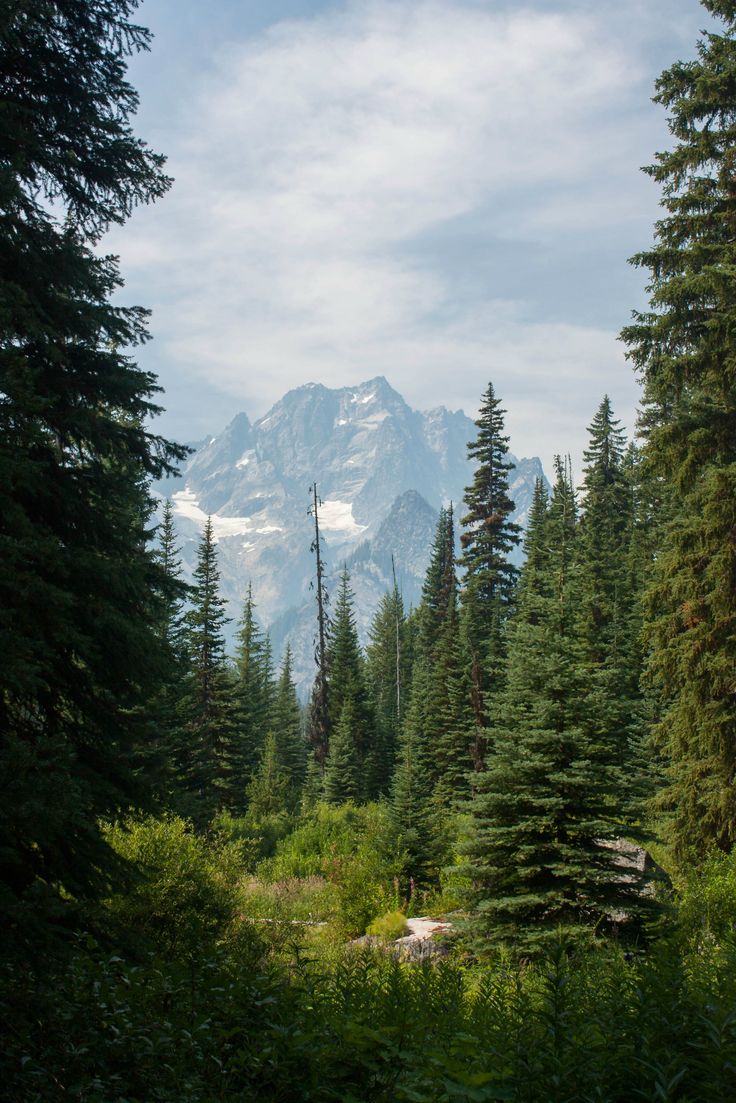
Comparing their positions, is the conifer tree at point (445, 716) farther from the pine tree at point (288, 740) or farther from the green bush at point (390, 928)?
the green bush at point (390, 928)

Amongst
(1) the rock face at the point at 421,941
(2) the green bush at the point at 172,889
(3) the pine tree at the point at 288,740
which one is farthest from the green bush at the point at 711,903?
(3) the pine tree at the point at 288,740

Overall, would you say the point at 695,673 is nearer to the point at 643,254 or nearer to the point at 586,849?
the point at 586,849

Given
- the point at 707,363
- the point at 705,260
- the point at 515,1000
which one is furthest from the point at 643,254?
the point at 515,1000

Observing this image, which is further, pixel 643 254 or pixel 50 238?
pixel 643 254

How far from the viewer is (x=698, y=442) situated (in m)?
13.4

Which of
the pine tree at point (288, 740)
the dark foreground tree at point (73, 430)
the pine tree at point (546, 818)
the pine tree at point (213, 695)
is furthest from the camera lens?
the pine tree at point (288, 740)

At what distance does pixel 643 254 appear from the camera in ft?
46.0

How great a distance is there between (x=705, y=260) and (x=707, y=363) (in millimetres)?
1903

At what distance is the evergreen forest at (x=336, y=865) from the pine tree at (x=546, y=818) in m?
0.05

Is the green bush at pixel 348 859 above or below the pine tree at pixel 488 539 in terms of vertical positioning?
below

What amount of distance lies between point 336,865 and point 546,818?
1196 centimetres

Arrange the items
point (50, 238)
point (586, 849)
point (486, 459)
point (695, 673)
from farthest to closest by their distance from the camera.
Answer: point (486, 459)
point (695, 673)
point (586, 849)
point (50, 238)

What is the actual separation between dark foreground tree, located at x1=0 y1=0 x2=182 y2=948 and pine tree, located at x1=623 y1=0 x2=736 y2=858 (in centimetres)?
932

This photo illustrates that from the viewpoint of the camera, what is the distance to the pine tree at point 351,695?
43.3m
